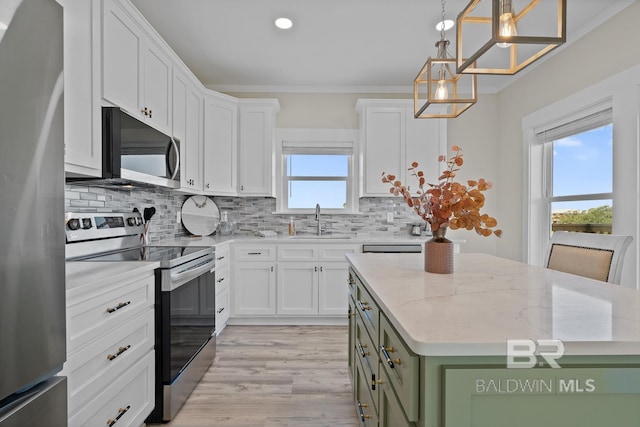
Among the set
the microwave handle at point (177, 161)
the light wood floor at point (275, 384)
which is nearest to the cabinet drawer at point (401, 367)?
the light wood floor at point (275, 384)

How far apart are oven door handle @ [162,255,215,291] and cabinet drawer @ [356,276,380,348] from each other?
1.05 m

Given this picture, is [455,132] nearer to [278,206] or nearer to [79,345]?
[278,206]

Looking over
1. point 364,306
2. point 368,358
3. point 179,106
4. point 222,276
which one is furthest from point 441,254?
point 179,106

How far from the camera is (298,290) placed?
3.38 m

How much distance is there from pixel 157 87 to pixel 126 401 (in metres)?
2.01

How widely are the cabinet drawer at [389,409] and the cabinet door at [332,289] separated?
2.23 meters

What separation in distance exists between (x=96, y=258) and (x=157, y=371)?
2.52 feet

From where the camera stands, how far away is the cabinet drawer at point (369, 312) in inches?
48.1

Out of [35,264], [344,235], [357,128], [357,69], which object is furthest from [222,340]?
[357,69]

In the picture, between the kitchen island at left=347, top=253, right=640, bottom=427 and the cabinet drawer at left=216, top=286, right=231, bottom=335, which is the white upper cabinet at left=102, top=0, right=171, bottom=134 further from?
the kitchen island at left=347, top=253, right=640, bottom=427

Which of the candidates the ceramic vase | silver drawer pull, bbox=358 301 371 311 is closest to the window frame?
the ceramic vase

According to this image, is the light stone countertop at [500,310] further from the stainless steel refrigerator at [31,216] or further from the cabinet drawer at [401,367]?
the stainless steel refrigerator at [31,216]

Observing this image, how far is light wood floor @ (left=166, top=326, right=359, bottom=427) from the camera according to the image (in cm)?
190

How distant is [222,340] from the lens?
3.02 metres
